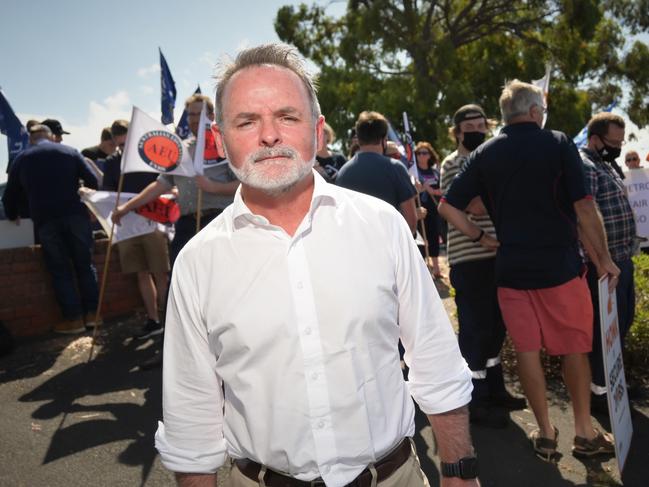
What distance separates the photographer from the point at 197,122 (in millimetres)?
5004

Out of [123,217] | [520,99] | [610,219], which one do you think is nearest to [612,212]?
[610,219]

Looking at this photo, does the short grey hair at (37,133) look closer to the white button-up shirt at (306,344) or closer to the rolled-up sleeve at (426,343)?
the white button-up shirt at (306,344)

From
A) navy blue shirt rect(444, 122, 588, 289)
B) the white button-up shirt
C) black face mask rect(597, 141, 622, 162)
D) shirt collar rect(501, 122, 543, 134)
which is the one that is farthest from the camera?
black face mask rect(597, 141, 622, 162)

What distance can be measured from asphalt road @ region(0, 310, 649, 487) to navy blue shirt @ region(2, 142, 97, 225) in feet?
5.48

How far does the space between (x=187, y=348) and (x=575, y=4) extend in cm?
2513

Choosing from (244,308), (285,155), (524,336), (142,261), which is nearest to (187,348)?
(244,308)

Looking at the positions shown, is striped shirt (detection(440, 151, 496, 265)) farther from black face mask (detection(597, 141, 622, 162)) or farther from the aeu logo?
the aeu logo

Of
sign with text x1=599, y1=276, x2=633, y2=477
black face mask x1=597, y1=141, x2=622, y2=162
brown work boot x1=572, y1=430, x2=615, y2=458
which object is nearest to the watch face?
sign with text x1=599, y1=276, x2=633, y2=477

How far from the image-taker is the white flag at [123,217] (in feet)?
18.5

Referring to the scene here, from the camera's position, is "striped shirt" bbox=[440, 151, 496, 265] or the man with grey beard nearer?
the man with grey beard

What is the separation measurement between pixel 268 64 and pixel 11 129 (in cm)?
762

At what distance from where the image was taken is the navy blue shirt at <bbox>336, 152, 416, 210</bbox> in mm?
4031

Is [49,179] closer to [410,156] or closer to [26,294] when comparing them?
[26,294]

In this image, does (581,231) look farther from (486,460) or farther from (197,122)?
(197,122)
